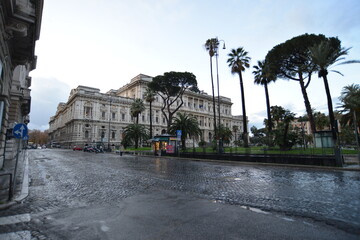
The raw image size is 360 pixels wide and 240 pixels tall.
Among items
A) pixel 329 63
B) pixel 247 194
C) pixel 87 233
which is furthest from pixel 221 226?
pixel 329 63

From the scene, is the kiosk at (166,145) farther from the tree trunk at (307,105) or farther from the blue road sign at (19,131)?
the blue road sign at (19,131)

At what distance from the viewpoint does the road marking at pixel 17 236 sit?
11.4 feet

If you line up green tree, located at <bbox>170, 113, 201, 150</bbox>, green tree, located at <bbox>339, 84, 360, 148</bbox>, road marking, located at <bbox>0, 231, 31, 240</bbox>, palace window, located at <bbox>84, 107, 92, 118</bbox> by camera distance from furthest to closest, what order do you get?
palace window, located at <bbox>84, 107, 92, 118</bbox> → green tree, located at <bbox>170, 113, 201, 150</bbox> → green tree, located at <bbox>339, 84, 360, 148</bbox> → road marking, located at <bbox>0, 231, 31, 240</bbox>

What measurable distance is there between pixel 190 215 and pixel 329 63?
2372 centimetres

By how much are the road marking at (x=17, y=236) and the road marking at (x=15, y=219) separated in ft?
2.43

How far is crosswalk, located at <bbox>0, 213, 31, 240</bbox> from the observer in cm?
351

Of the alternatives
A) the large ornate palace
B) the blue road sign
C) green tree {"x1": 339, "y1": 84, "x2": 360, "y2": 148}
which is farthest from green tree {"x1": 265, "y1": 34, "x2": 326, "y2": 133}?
the large ornate palace

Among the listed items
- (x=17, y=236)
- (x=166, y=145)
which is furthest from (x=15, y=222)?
(x=166, y=145)

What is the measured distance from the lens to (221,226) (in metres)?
3.82

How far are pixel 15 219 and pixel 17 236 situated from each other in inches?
45.5

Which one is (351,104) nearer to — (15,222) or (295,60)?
(295,60)

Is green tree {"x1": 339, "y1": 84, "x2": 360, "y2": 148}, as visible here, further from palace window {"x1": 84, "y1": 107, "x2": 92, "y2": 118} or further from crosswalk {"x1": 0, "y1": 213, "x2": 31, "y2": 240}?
palace window {"x1": 84, "y1": 107, "x2": 92, "y2": 118}

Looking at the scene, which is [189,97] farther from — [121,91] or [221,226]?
[221,226]

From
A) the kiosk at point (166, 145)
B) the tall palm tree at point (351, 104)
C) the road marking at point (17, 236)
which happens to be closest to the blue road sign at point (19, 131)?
the road marking at point (17, 236)
